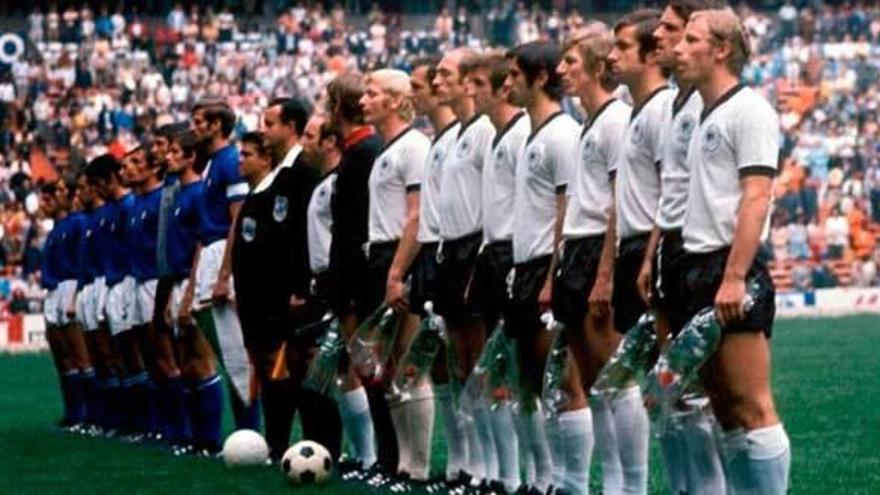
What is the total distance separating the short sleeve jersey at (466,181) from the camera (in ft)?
37.1

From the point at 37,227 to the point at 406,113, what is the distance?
2406cm

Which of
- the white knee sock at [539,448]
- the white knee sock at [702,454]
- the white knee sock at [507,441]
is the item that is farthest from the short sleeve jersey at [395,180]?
the white knee sock at [702,454]

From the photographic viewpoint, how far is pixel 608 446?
9938 mm

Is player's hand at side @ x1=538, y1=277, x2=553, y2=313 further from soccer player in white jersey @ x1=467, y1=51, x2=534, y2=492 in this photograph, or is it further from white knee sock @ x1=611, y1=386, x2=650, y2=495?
white knee sock @ x1=611, y1=386, x2=650, y2=495

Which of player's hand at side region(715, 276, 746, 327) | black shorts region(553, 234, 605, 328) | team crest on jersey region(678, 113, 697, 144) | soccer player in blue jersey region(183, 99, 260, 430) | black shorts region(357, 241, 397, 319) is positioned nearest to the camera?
player's hand at side region(715, 276, 746, 327)

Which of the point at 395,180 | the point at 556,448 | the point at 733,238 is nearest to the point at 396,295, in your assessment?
the point at 395,180

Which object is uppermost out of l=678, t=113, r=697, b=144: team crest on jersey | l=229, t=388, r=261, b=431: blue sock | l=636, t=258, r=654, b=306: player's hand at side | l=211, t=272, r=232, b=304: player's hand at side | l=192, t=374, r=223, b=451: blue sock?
l=678, t=113, r=697, b=144: team crest on jersey

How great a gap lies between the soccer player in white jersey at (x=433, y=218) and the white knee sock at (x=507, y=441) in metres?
0.48

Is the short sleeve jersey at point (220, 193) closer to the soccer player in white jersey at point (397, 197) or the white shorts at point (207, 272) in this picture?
the white shorts at point (207, 272)

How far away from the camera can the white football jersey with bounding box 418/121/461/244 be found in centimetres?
1155

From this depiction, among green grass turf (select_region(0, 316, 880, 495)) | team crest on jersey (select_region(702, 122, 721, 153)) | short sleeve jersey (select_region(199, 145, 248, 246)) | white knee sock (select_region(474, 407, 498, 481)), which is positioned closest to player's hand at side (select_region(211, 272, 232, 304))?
short sleeve jersey (select_region(199, 145, 248, 246))

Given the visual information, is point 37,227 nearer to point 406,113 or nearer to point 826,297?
point 826,297

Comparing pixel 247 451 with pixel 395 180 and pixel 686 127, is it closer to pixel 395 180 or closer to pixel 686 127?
pixel 395 180

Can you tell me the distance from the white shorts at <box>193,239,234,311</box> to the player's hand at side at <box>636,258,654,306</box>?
5719 millimetres
